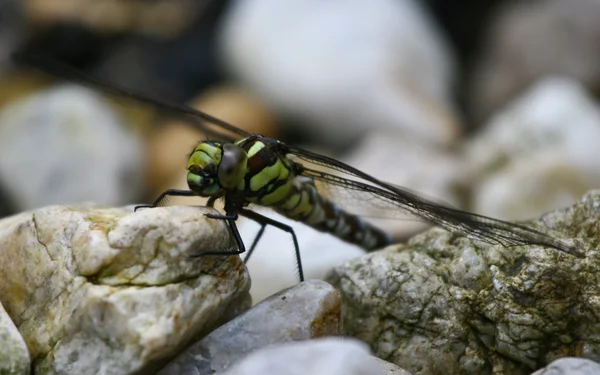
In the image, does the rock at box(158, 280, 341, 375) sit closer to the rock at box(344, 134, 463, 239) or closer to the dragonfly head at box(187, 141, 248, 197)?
the dragonfly head at box(187, 141, 248, 197)

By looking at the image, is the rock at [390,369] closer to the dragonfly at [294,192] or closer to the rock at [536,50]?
the dragonfly at [294,192]

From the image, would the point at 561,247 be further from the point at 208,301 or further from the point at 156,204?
the point at 156,204

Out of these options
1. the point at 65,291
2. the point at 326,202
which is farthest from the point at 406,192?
the point at 65,291

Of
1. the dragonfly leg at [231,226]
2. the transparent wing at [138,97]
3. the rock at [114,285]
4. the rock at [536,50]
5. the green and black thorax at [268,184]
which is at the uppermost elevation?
the rock at [536,50]

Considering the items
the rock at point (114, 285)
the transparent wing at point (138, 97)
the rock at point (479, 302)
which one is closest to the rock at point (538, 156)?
the rock at point (479, 302)

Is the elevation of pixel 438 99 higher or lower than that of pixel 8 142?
higher

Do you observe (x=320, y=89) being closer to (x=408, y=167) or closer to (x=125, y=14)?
(x=408, y=167)
